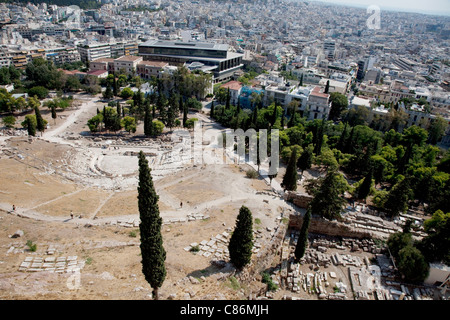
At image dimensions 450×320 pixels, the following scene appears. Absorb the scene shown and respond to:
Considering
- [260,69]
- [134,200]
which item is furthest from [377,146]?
[260,69]

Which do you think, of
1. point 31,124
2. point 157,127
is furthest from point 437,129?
point 31,124

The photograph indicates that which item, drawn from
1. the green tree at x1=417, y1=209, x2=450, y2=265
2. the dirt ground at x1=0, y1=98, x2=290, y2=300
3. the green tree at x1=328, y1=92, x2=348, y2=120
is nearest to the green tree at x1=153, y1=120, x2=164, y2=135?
the dirt ground at x1=0, y1=98, x2=290, y2=300

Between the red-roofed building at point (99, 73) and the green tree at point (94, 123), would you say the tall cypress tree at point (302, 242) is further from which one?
the red-roofed building at point (99, 73)

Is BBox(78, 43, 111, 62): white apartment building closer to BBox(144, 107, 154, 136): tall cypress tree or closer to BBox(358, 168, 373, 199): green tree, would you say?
BBox(144, 107, 154, 136): tall cypress tree

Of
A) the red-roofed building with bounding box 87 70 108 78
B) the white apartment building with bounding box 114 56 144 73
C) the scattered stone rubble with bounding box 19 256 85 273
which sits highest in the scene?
the white apartment building with bounding box 114 56 144 73

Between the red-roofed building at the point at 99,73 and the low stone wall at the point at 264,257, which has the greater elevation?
the red-roofed building at the point at 99,73

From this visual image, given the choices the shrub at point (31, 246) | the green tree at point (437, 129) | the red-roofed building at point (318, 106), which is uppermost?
the red-roofed building at point (318, 106)

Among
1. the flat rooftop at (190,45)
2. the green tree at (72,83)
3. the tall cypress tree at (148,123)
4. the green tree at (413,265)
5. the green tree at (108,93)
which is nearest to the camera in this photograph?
the green tree at (413,265)

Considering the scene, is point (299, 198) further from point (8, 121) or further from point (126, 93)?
point (126, 93)

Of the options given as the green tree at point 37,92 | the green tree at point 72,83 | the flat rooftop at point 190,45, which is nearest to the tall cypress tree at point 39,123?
the green tree at point 37,92

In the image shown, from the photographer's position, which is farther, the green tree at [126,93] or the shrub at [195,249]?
the green tree at [126,93]
